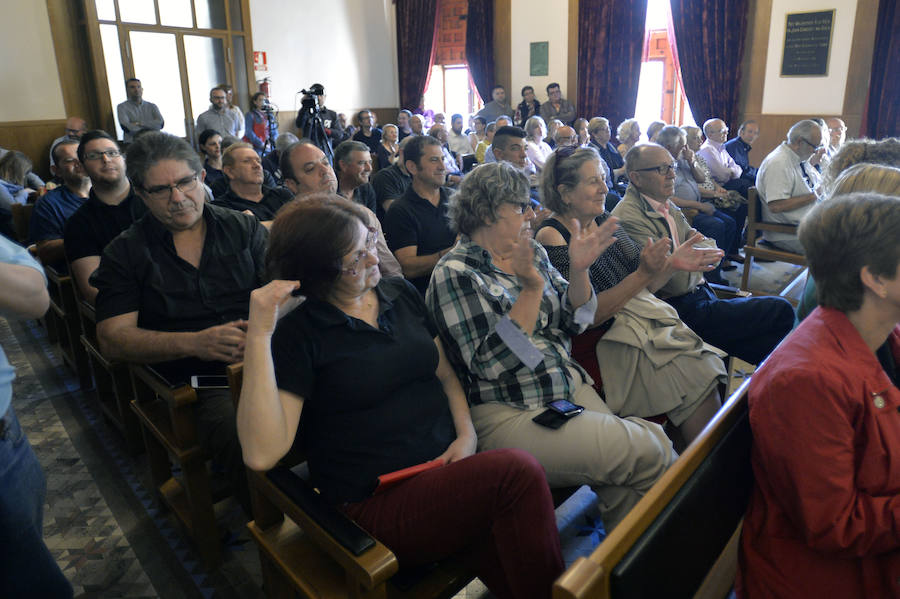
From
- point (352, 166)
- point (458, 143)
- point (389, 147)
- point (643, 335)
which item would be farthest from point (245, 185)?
point (458, 143)

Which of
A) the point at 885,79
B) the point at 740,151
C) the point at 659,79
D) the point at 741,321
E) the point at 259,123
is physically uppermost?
the point at 659,79

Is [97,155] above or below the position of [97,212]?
above

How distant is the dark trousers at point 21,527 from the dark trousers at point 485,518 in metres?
0.61

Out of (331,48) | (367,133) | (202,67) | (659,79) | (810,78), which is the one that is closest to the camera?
(810,78)

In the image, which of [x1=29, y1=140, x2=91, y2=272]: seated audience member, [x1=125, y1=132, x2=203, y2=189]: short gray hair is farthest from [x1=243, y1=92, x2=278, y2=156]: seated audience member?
[x1=125, y1=132, x2=203, y2=189]: short gray hair

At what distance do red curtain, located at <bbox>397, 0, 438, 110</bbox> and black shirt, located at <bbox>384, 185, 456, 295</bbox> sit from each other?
871 centimetres

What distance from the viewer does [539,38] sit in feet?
31.3

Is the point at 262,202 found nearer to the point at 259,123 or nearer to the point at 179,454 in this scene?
the point at 179,454

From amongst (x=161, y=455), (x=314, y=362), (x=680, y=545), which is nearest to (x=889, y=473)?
(x=680, y=545)

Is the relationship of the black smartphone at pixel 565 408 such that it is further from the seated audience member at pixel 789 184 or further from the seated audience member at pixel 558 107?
the seated audience member at pixel 558 107

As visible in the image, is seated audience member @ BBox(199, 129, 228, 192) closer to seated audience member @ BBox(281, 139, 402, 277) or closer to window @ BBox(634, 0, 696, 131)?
seated audience member @ BBox(281, 139, 402, 277)

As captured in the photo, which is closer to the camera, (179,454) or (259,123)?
(179,454)

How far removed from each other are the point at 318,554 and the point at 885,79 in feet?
27.7

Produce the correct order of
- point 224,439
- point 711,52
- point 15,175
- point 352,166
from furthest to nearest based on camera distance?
point 711,52, point 15,175, point 352,166, point 224,439
